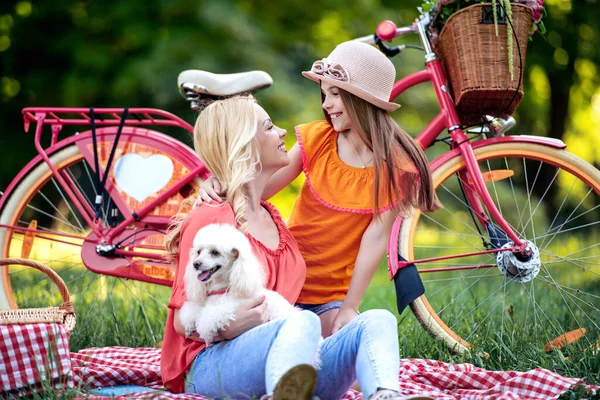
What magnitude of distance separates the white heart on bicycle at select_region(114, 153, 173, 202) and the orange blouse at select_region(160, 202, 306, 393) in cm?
104

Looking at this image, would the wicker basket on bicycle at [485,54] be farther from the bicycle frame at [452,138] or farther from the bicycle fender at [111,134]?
the bicycle fender at [111,134]

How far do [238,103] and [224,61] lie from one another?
5.05m

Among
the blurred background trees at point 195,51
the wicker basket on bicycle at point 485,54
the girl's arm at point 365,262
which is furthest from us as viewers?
the blurred background trees at point 195,51

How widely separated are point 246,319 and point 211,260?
9.1 inches

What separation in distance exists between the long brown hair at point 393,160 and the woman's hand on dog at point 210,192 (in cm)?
60

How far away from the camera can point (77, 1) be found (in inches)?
353

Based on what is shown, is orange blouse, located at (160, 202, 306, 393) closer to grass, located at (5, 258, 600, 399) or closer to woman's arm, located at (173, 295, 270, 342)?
woman's arm, located at (173, 295, 270, 342)

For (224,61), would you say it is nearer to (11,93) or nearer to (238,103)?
(11,93)

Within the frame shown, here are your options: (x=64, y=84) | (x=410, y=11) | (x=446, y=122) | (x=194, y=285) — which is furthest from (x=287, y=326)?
(x=410, y=11)

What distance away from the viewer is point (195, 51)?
25.2 ft

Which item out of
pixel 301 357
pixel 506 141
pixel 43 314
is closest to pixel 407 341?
pixel 506 141

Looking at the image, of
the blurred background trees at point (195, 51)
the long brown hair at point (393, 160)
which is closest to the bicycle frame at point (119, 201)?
the long brown hair at point (393, 160)

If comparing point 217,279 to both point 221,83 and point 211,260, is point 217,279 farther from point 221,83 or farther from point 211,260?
point 221,83

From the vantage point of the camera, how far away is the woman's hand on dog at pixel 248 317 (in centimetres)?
250
